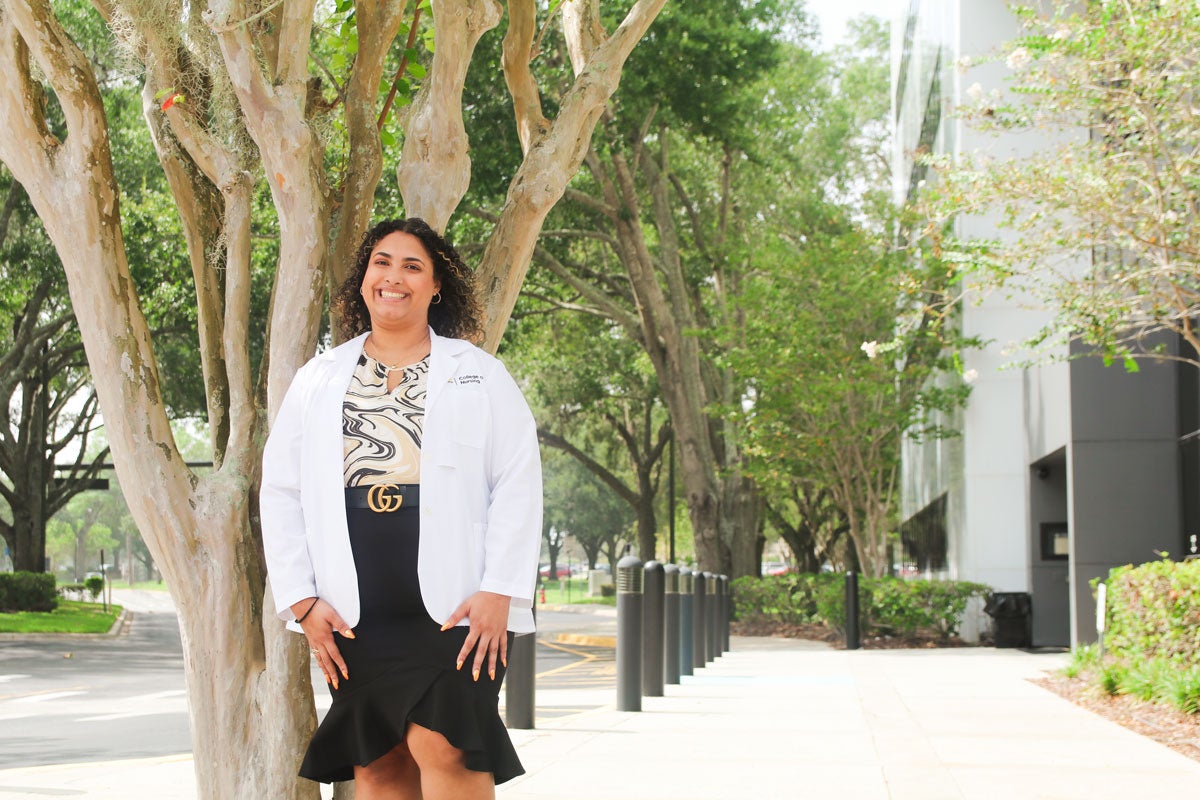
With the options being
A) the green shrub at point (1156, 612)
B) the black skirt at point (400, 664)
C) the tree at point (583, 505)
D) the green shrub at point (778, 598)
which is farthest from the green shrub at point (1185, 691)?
the tree at point (583, 505)

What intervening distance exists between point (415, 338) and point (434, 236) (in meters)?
0.34

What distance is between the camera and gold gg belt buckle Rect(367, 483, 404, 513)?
10.7 feet

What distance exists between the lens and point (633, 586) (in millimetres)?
10164

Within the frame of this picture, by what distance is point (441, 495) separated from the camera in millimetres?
3215

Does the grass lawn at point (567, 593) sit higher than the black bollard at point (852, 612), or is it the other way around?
the black bollard at point (852, 612)

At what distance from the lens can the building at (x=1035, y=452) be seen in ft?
51.5

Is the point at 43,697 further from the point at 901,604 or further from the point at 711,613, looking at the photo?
the point at 901,604

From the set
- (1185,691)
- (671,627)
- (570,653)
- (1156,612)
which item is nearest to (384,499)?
(1185,691)

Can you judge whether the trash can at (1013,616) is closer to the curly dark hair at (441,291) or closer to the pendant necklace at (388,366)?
the curly dark hair at (441,291)

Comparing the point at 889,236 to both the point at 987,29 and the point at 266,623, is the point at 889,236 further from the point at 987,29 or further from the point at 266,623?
the point at 266,623

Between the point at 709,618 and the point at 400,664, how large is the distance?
46.5ft

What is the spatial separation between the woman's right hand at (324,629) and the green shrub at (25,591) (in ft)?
103

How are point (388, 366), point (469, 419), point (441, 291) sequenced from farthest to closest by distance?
point (441, 291)
point (388, 366)
point (469, 419)

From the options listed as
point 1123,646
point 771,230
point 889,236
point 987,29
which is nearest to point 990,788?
point 1123,646
